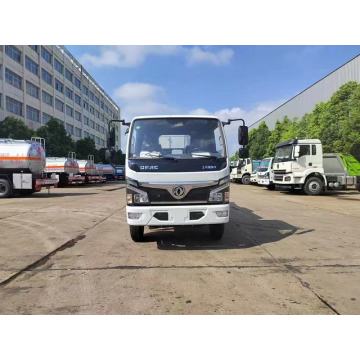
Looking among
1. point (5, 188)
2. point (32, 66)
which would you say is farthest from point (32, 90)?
point (5, 188)

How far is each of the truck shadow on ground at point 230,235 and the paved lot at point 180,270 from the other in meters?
0.02

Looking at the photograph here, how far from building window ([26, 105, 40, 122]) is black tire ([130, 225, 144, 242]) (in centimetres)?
5118

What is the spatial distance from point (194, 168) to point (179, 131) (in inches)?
35.2

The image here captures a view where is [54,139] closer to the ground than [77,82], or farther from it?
closer to the ground

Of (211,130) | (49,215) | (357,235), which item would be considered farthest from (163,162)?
(49,215)

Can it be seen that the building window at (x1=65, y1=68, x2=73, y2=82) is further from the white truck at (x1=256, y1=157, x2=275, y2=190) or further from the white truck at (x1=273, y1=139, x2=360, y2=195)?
the white truck at (x1=273, y1=139, x2=360, y2=195)

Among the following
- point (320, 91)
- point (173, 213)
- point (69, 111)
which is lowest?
point (173, 213)

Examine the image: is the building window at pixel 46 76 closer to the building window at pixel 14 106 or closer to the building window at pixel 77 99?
the building window at pixel 14 106

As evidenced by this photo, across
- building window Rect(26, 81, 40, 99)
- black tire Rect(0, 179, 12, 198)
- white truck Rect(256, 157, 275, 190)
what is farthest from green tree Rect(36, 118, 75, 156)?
white truck Rect(256, 157, 275, 190)

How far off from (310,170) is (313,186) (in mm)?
853

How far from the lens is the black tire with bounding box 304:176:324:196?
20.8 meters

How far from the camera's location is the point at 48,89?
2532 inches

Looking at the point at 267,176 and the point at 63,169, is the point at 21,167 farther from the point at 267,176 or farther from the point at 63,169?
the point at 267,176
